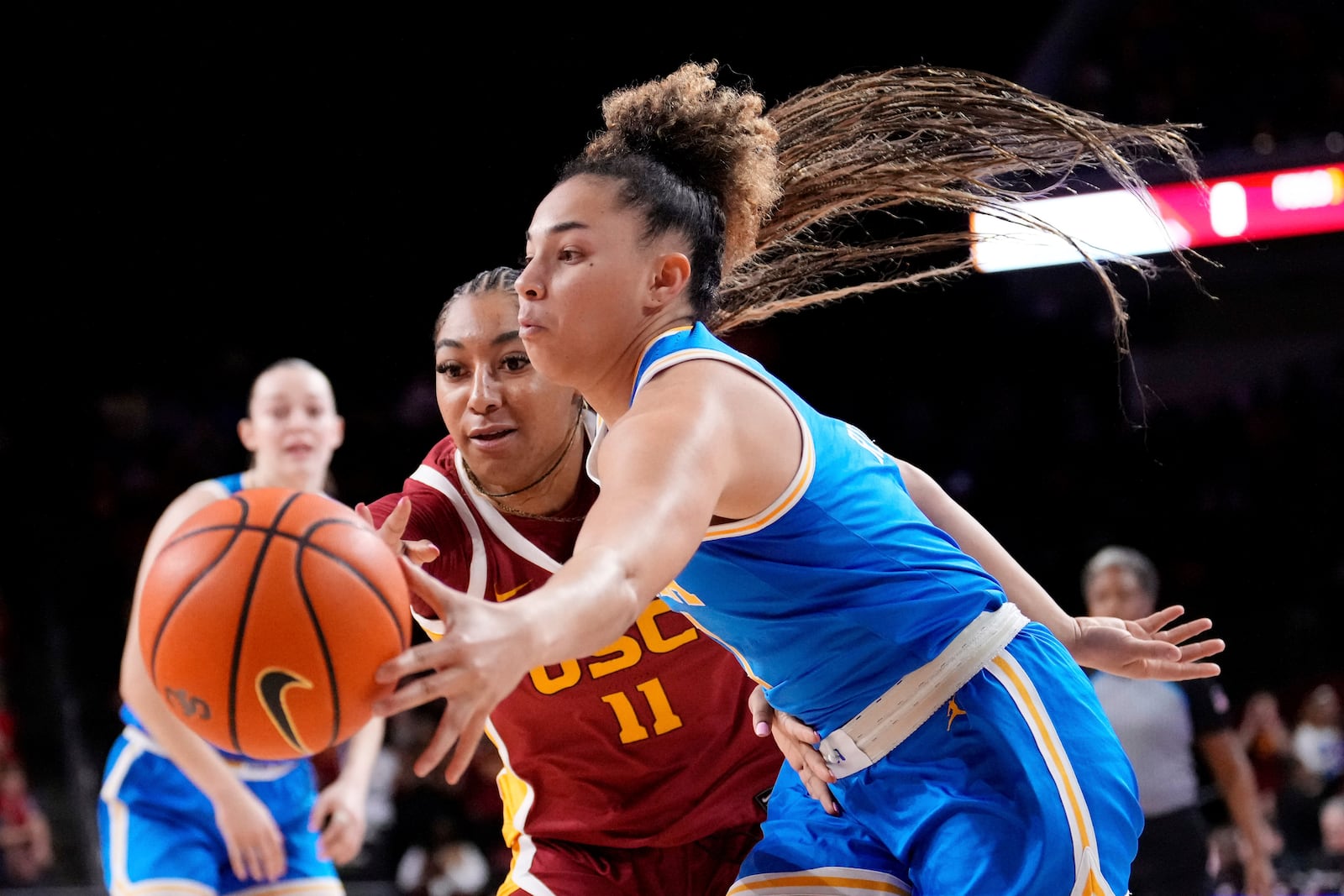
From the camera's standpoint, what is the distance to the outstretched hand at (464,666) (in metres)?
1.37

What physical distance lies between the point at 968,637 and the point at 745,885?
0.61m

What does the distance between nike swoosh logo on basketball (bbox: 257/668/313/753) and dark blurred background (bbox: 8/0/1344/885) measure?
8740 millimetres

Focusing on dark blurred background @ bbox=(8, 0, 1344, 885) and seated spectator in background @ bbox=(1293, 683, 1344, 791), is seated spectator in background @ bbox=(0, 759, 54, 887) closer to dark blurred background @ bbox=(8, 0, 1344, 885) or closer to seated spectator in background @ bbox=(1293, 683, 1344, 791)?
dark blurred background @ bbox=(8, 0, 1344, 885)

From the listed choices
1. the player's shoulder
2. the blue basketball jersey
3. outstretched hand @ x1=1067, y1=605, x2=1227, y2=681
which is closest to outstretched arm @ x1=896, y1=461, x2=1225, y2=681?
outstretched hand @ x1=1067, y1=605, x2=1227, y2=681

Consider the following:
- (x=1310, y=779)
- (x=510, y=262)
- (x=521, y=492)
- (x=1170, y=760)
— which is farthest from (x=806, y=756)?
(x=510, y=262)

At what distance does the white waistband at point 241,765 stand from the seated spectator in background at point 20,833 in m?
4.57

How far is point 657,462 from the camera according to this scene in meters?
1.59

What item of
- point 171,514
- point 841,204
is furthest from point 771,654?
point 171,514

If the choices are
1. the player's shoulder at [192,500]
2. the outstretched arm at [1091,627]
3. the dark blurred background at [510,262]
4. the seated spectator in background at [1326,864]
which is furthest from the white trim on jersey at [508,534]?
the dark blurred background at [510,262]

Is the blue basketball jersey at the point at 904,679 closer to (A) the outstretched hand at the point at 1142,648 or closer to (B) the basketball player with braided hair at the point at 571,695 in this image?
(A) the outstretched hand at the point at 1142,648

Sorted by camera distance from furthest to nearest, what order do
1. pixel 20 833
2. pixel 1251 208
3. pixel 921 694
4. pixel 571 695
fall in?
pixel 1251 208 → pixel 20 833 → pixel 571 695 → pixel 921 694

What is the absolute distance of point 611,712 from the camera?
284 centimetres

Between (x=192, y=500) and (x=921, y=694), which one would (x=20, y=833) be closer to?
(x=192, y=500)

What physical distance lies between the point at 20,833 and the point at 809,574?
766 centimetres
